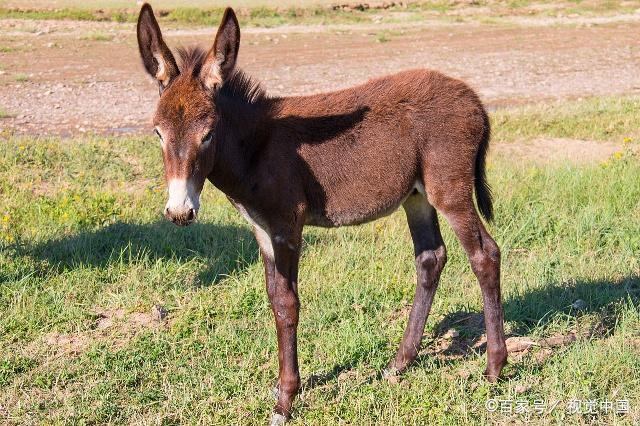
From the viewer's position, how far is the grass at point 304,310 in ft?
16.3

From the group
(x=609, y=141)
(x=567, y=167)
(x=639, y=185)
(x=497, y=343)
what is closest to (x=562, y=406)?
(x=497, y=343)

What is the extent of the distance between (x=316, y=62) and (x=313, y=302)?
1528 cm

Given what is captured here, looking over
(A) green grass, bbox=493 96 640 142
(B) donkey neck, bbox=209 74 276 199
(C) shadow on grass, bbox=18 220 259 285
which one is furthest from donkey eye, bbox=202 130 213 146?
(A) green grass, bbox=493 96 640 142

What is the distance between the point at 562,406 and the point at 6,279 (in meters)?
4.52

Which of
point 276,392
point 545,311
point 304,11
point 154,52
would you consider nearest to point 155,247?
point 276,392

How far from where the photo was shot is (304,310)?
6164mm

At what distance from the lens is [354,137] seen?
16.9ft

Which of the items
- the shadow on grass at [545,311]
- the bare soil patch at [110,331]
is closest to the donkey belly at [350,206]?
the shadow on grass at [545,311]

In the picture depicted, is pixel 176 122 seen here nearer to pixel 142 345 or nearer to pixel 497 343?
pixel 142 345

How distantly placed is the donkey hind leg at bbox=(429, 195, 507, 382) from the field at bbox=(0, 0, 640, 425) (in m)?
0.19

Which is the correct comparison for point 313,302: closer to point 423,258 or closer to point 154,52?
point 423,258

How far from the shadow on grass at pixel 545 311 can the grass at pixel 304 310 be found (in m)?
0.02

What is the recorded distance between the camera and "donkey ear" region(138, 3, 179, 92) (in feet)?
14.7

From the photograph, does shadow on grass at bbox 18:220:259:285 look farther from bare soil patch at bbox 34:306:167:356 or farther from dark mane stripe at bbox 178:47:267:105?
dark mane stripe at bbox 178:47:267:105
